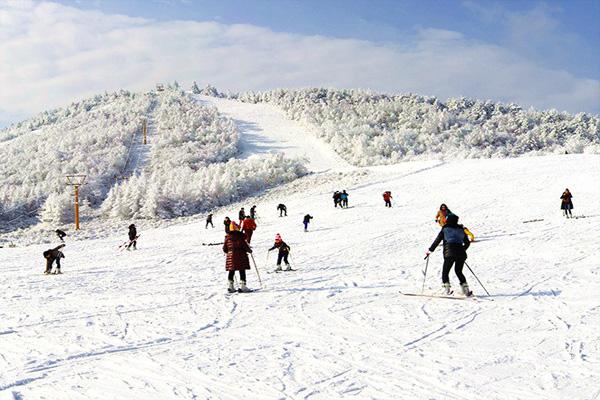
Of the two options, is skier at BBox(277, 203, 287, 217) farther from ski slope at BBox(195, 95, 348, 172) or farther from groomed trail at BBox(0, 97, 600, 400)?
ski slope at BBox(195, 95, 348, 172)

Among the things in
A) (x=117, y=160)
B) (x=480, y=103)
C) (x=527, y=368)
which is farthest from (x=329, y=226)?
(x=480, y=103)

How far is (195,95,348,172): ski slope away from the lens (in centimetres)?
5641

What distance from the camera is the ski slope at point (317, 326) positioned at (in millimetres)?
5434

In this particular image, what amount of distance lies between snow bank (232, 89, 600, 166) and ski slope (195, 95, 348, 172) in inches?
63.6

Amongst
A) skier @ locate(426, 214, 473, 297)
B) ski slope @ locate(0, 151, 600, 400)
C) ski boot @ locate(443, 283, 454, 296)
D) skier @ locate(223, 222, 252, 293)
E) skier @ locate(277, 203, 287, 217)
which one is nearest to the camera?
ski slope @ locate(0, 151, 600, 400)

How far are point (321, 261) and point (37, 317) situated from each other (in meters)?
8.32

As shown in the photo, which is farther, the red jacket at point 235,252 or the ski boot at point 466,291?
the red jacket at point 235,252

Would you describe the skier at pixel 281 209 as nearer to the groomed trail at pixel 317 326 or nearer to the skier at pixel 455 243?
the groomed trail at pixel 317 326

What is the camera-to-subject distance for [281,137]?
222ft

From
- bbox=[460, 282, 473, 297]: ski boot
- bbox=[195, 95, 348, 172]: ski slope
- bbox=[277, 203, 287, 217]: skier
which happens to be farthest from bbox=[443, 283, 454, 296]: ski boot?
bbox=[195, 95, 348, 172]: ski slope

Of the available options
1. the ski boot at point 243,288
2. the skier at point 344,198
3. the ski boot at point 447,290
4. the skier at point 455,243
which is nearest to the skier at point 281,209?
the skier at point 344,198

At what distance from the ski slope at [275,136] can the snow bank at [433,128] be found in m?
1.62

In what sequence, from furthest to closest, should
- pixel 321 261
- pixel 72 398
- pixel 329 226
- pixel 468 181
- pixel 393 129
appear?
pixel 393 129 → pixel 468 181 → pixel 329 226 → pixel 321 261 → pixel 72 398

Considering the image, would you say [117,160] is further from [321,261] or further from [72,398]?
[72,398]
